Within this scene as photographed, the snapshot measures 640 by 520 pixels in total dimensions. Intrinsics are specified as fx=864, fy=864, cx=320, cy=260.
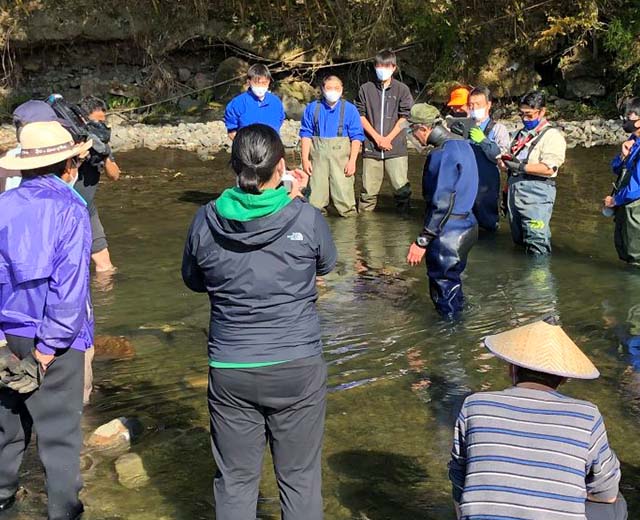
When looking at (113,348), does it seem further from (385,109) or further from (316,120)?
(385,109)

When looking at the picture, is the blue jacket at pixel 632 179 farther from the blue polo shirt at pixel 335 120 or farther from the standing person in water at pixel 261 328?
the standing person in water at pixel 261 328

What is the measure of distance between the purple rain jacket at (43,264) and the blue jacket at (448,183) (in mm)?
3054

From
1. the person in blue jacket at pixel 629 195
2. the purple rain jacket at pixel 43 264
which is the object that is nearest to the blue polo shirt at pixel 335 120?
the person in blue jacket at pixel 629 195

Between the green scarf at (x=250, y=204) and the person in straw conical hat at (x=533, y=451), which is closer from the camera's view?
the person in straw conical hat at (x=533, y=451)

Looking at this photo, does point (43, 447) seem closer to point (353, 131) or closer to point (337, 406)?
point (337, 406)

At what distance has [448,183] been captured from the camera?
241 inches

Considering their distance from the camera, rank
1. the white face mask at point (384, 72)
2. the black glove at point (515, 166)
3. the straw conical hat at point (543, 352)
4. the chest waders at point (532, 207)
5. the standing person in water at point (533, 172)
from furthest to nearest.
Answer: the white face mask at point (384, 72) < the chest waders at point (532, 207) < the black glove at point (515, 166) < the standing person in water at point (533, 172) < the straw conical hat at point (543, 352)

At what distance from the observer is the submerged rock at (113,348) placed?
6.26m

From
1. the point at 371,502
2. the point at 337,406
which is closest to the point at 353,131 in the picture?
the point at 337,406

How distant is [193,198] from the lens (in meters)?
11.9

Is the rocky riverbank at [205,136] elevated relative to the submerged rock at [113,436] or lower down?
elevated

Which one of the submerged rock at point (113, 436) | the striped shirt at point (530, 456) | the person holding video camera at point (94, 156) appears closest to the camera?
the striped shirt at point (530, 456)

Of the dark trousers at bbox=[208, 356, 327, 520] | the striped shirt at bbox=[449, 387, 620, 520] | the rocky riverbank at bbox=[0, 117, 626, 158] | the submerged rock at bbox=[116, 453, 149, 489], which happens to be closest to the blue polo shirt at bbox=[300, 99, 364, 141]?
the rocky riverbank at bbox=[0, 117, 626, 158]

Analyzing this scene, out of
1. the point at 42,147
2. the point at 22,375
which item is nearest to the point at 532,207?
the point at 42,147
